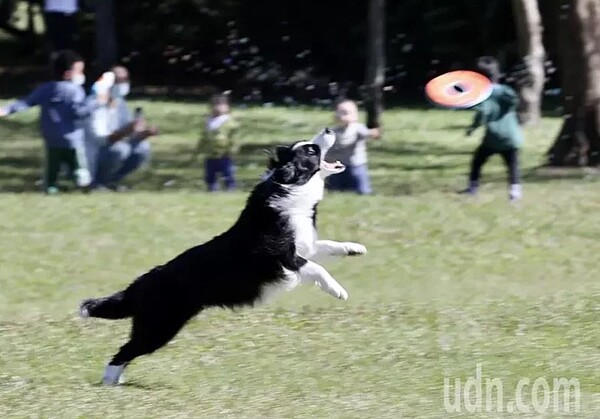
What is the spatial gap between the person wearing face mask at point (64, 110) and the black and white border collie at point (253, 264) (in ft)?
26.1

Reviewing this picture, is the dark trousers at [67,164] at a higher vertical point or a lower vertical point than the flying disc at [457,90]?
lower

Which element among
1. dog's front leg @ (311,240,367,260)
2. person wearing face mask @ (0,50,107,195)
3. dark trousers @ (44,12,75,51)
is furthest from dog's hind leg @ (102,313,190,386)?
dark trousers @ (44,12,75,51)

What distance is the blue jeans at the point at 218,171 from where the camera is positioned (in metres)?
16.2

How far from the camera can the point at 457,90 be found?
10.8 meters

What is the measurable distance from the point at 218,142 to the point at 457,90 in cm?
569

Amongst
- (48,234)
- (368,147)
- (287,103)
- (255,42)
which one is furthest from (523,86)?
(48,234)

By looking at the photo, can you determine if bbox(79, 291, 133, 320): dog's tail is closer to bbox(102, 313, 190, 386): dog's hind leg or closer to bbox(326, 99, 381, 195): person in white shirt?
bbox(102, 313, 190, 386): dog's hind leg

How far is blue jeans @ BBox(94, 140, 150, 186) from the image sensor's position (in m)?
16.1

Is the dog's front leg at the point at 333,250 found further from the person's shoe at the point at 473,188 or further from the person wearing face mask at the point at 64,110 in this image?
the person's shoe at the point at 473,188

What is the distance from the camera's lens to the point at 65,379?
8.02 metres

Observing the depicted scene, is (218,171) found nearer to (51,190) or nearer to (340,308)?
(51,190)

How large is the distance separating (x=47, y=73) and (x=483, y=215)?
20.7m

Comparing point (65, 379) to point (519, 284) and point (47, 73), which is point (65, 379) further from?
point (47, 73)

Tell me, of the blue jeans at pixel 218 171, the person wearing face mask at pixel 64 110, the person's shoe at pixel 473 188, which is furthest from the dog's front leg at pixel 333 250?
the blue jeans at pixel 218 171
